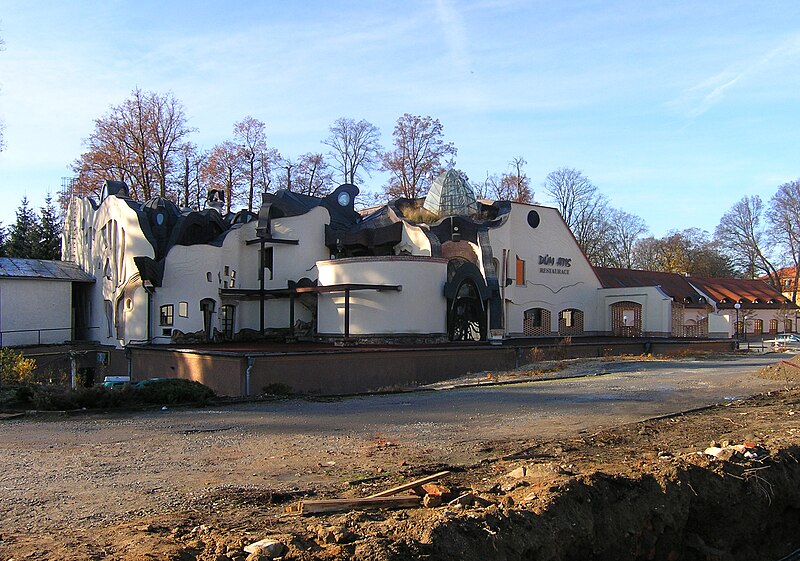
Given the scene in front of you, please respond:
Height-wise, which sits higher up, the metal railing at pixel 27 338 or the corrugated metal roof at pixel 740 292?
the corrugated metal roof at pixel 740 292

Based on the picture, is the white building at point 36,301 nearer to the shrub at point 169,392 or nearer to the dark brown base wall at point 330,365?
the dark brown base wall at point 330,365

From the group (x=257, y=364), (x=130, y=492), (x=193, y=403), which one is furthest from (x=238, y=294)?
(x=130, y=492)

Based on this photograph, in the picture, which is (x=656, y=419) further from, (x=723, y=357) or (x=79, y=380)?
(x=79, y=380)

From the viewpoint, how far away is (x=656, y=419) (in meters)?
12.2

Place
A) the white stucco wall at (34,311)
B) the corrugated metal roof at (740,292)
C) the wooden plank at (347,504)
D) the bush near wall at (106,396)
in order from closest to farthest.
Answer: the wooden plank at (347,504)
the bush near wall at (106,396)
the white stucco wall at (34,311)
the corrugated metal roof at (740,292)

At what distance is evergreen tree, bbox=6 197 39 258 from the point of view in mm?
49625

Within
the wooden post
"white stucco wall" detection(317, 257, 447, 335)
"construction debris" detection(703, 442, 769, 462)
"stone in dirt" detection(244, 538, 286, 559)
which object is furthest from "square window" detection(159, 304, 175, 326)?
"stone in dirt" detection(244, 538, 286, 559)

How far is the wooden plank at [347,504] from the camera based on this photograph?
6.15 meters

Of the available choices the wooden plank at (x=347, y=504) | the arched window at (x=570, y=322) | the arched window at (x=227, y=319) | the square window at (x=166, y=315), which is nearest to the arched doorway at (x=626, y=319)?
the arched window at (x=570, y=322)

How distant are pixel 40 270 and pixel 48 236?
50.3 ft

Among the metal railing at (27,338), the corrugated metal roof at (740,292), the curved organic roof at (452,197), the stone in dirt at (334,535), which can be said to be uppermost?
the curved organic roof at (452,197)

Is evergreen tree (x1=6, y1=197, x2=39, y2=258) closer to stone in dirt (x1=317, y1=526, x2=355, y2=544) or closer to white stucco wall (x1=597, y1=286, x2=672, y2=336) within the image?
white stucco wall (x1=597, y1=286, x2=672, y2=336)

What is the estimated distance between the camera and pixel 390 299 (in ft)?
99.2

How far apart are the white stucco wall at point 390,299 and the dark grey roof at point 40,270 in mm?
15908
